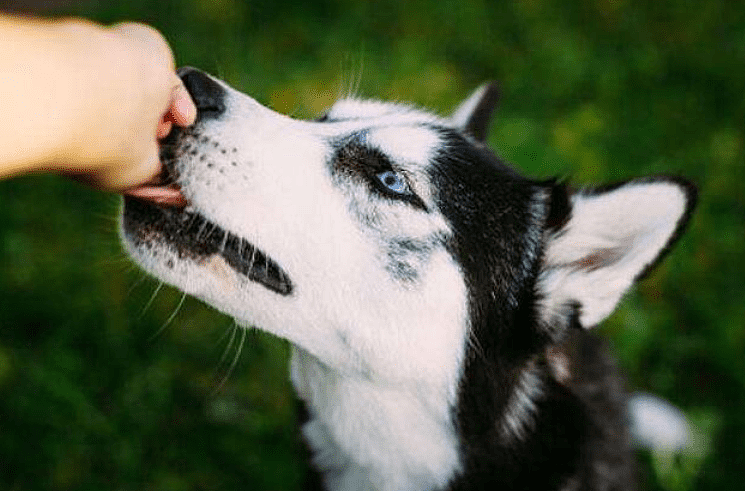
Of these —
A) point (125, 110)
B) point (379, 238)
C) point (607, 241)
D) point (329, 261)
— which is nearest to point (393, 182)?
point (379, 238)

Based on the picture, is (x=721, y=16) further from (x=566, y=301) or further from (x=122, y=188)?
(x=122, y=188)

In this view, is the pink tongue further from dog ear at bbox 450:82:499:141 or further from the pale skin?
dog ear at bbox 450:82:499:141

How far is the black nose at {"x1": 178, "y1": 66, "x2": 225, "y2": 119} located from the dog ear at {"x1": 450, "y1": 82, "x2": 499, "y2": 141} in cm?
101

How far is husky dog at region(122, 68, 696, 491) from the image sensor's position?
7.34 ft

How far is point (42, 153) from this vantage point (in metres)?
1.79

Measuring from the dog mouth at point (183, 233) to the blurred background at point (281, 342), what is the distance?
955 mm

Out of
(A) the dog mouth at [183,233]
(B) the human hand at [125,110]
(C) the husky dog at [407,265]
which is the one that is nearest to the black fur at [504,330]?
(C) the husky dog at [407,265]

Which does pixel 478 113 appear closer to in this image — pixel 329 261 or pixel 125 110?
pixel 329 261

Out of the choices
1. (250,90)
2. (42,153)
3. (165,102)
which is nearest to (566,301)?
(165,102)

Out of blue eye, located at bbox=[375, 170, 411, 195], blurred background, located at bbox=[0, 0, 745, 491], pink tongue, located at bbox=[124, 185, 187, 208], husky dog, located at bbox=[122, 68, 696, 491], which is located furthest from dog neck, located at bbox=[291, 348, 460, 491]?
blurred background, located at bbox=[0, 0, 745, 491]

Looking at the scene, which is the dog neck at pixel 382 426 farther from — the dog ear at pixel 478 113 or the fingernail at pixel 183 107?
the dog ear at pixel 478 113

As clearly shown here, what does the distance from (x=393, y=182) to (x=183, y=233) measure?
0.59 metres

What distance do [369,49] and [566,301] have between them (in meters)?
2.95

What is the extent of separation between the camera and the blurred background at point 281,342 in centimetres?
364
